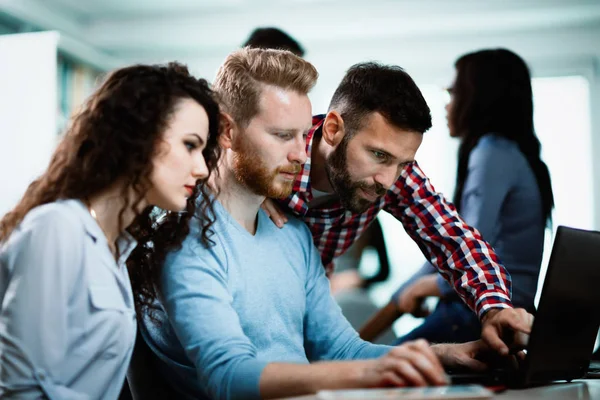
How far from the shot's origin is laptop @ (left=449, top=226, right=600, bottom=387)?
3.93 feet

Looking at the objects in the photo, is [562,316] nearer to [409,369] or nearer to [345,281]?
[409,369]

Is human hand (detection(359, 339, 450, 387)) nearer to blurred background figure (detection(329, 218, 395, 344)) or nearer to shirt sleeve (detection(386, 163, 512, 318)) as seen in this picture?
shirt sleeve (detection(386, 163, 512, 318))

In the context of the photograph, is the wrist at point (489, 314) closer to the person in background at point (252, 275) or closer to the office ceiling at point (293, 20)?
the person in background at point (252, 275)

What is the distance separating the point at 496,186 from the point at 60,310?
1.49 meters

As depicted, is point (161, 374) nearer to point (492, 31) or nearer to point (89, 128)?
point (89, 128)

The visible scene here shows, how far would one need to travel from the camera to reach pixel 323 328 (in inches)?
60.6

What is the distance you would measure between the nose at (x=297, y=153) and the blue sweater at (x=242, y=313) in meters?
0.16

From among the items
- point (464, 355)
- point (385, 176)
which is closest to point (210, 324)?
point (464, 355)

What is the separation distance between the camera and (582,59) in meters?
5.28

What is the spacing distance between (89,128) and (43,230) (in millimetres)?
214

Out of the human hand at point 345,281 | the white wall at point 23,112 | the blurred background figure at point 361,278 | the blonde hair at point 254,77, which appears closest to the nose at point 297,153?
the blonde hair at point 254,77

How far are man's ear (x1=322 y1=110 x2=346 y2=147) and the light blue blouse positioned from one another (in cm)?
75

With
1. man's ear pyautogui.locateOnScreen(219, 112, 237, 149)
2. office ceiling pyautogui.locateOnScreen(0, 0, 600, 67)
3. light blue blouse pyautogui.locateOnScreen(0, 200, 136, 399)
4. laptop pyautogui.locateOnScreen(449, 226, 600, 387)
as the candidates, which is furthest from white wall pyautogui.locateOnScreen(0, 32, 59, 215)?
laptop pyautogui.locateOnScreen(449, 226, 600, 387)

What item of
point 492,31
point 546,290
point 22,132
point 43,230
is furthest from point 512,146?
point 492,31
